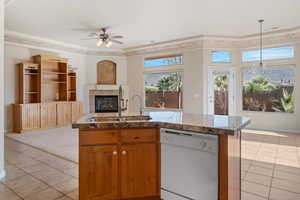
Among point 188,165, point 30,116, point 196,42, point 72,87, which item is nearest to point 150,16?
point 196,42

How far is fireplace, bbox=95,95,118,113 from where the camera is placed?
8.02 metres

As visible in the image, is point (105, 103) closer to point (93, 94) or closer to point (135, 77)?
point (93, 94)

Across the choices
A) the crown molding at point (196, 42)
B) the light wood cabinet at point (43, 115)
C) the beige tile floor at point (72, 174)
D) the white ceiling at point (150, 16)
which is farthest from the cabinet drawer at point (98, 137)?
the crown molding at point (196, 42)

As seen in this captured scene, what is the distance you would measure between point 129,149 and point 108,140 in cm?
23

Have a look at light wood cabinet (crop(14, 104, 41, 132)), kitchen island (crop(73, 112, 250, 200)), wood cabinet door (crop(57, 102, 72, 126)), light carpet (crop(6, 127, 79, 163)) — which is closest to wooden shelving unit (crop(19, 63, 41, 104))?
light wood cabinet (crop(14, 104, 41, 132))

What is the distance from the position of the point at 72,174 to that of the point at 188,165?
6.16 ft

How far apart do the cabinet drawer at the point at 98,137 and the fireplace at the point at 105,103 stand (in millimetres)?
6299

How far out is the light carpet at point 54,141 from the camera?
3.76m

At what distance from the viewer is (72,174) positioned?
2830 mm

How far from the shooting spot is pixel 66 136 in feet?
17.0

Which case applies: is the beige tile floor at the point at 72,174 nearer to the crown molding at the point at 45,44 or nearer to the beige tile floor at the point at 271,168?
the beige tile floor at the point at 271,168

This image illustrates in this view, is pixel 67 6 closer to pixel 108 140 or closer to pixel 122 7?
pixel 122 7

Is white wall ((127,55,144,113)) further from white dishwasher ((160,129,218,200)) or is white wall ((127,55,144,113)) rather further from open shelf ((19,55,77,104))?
white dishwasher ((160,129,218,200))

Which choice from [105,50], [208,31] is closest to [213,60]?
[208,31]
